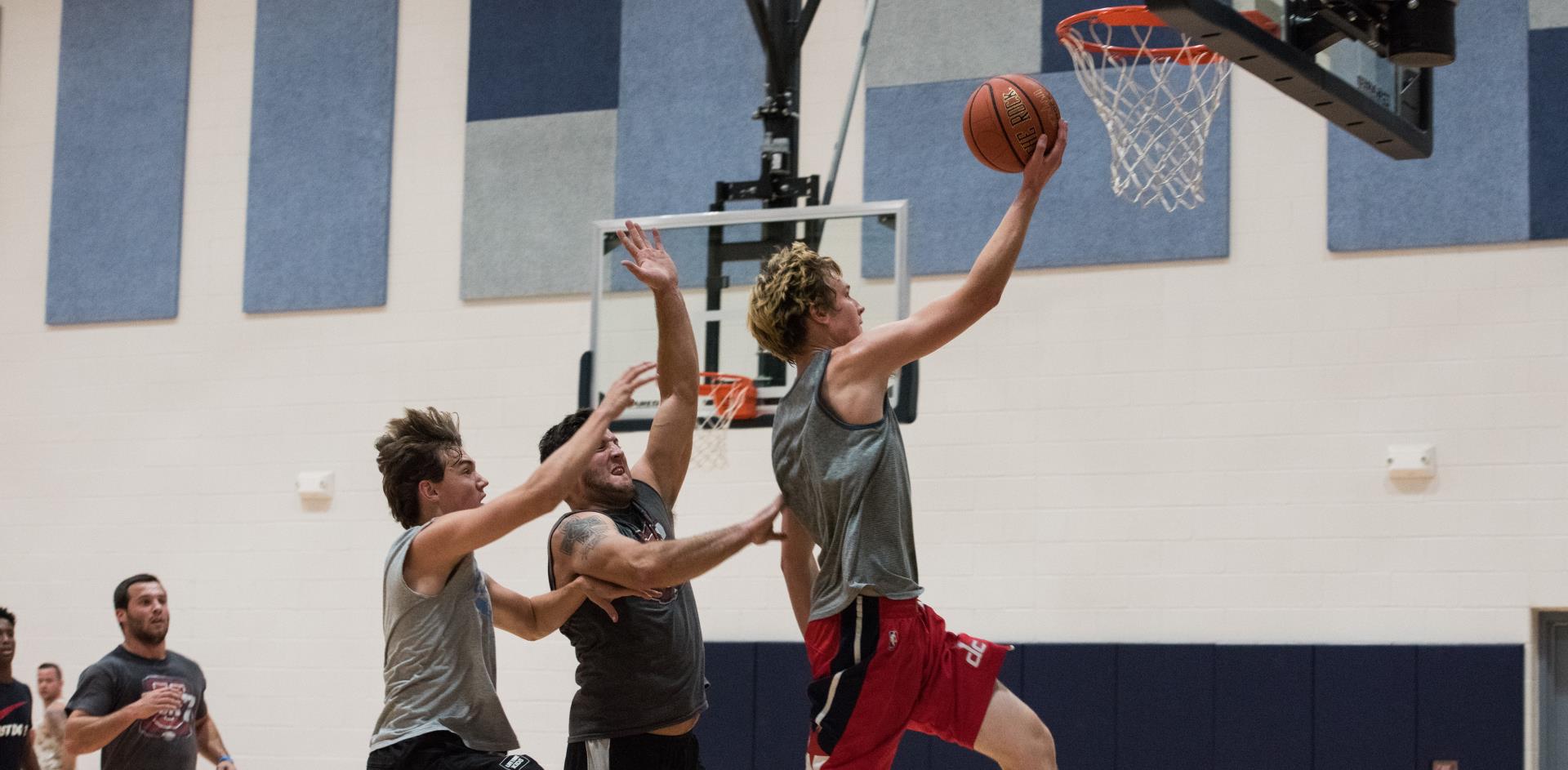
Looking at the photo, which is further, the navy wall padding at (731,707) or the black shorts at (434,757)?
the navy wall padding at (731,707)

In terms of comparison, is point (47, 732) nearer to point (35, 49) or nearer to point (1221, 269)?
point (35, 49)

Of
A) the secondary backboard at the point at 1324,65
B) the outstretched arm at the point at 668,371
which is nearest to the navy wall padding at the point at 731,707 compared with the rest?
the outstretched arm at the point at 668,371

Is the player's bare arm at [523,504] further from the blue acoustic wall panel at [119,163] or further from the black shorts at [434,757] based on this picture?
the blue acoustic wall panel at [119,163]

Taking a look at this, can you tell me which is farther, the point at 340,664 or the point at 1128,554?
the point at 340,664

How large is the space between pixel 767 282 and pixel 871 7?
12.7ft

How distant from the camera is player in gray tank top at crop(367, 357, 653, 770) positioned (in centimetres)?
427

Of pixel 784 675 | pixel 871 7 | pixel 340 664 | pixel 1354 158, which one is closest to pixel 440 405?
pixel 340 664

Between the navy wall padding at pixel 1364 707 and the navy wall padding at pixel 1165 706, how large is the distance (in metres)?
0.55

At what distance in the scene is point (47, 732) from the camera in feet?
27.1

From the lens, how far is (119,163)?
1088 centimetres

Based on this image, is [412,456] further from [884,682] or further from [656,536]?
[884,682]

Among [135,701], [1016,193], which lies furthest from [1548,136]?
[135,701]

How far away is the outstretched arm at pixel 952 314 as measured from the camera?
4109 millimetres

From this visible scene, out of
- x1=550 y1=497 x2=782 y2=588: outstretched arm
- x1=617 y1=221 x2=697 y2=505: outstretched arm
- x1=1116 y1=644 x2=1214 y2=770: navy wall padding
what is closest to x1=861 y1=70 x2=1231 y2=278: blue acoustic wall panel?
x1=1116 y1=644 x2=1214 y2=770: navy wall padding
